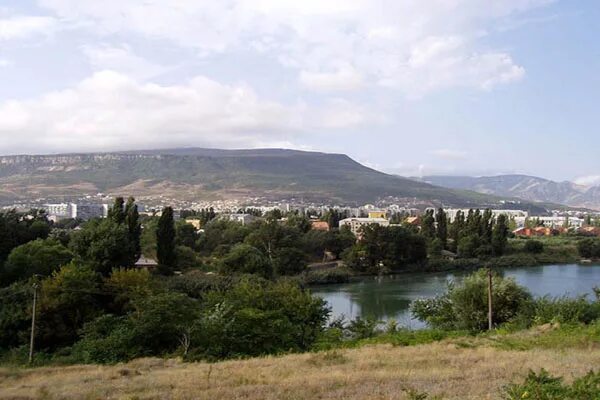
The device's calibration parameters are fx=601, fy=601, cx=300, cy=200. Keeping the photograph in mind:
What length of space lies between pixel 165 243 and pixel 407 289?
17.4 meters

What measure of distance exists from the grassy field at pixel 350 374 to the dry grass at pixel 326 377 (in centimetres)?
2

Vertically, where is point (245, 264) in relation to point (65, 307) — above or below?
below

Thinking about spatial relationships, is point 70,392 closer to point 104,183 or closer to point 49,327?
point 49,327

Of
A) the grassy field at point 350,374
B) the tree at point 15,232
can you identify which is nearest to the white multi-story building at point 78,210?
the tree at point 15,232

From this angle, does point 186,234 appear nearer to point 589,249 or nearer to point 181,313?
point 181,313

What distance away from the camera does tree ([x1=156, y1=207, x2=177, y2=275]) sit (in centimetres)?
3822

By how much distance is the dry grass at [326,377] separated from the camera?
830 centimetres

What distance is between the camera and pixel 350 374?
1009cm

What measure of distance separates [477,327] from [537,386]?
1750 centimetres

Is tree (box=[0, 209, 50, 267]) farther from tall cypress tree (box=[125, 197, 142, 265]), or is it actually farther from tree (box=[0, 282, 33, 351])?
tree (box=[0, 282, 33, 351])

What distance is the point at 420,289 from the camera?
4297 cm

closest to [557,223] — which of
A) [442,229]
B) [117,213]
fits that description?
A: [442,229]

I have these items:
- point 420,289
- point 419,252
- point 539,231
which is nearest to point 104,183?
point 539,231

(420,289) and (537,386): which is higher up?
(537,386)
